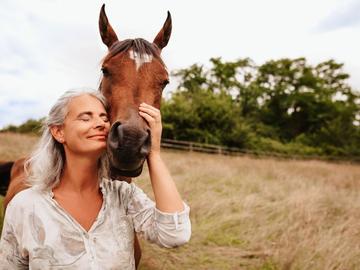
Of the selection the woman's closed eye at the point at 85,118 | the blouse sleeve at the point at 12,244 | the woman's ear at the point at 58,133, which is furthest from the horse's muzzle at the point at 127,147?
the blouse sleeve at the point at 12,244

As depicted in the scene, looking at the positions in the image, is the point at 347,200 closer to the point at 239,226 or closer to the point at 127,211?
the point at 239,226

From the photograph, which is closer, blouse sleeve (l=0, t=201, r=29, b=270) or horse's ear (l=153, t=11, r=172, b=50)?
blouse sleeve (l=0, t=201, r=29, b=270)

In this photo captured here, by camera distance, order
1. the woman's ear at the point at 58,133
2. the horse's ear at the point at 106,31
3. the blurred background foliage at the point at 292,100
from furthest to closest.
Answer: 1. the blurred background foliage at the point at 292,100
2. the horse's ear at the point at 106,31
3. the woman's ear at the point at 58,133

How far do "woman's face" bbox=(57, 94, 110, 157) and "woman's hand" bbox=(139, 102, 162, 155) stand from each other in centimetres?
19

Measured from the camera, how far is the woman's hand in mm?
1728

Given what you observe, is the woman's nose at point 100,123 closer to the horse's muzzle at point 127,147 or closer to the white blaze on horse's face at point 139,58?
the horse's muzzle at point 127,147

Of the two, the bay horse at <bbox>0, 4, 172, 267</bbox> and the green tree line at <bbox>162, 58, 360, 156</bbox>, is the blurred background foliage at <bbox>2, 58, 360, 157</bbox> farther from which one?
the bay horse at <bbox>0, 4, 172, 267</bbox>

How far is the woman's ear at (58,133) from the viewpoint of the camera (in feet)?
5.83

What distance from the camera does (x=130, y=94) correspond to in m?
2.00

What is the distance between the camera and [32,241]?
1570 millimetres

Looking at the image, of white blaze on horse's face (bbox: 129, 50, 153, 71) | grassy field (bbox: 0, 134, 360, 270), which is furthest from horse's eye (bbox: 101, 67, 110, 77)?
grassy field (bbox: 0, 134, 360, 270)

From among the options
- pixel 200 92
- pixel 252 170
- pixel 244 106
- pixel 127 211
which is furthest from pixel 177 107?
pixel 127 211

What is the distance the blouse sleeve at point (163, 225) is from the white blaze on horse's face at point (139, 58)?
0.83m

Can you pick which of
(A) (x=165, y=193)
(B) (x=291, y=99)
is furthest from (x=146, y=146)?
(B) (x=291, y=99)
